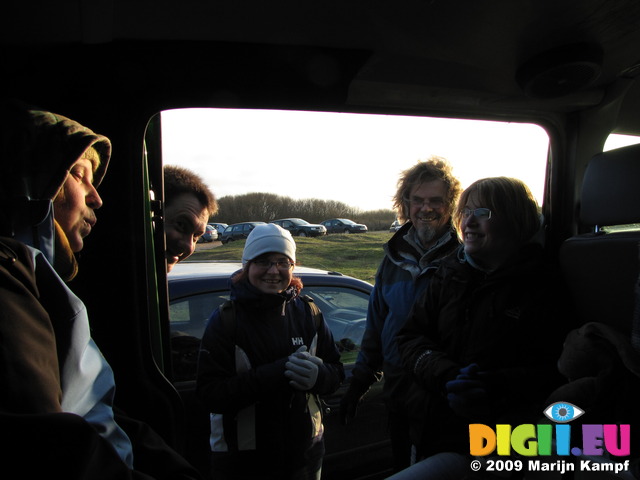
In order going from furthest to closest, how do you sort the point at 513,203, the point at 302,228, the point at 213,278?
the point at 302,228, the point at 213,278, the point at 513,203

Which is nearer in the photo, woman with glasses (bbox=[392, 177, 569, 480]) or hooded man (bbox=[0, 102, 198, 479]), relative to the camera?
hooded man (bbox=[0, 102, 198, 479])

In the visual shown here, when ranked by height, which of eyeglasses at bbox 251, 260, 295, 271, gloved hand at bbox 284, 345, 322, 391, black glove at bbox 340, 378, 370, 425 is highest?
eyeglasses at bbox 251, 260, 295, 271

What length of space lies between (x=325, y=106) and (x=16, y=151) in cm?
→ 104

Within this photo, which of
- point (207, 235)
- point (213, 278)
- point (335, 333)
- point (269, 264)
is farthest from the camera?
point (207, 235)

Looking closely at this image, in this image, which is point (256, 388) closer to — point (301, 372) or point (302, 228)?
point (301, 372)

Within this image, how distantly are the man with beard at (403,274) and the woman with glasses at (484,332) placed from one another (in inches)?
9.2

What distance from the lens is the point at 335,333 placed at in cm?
322

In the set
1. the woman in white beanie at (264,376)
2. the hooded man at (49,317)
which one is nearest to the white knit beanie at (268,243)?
the woman in white beanie at (264,376)

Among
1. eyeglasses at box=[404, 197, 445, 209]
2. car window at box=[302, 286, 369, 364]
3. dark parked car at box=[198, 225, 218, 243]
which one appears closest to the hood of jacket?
dark parked car at box=[198, 225, 218, 243]

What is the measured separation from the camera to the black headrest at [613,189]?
162cm

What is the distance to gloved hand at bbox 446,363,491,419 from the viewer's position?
1.53 m

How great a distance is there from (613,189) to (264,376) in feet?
5.42

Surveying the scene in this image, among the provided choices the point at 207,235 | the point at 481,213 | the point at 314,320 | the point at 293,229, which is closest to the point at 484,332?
the point at 481,213

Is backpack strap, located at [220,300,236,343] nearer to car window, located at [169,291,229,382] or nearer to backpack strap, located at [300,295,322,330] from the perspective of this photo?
backpack strap, located at [300,295,322,330]
